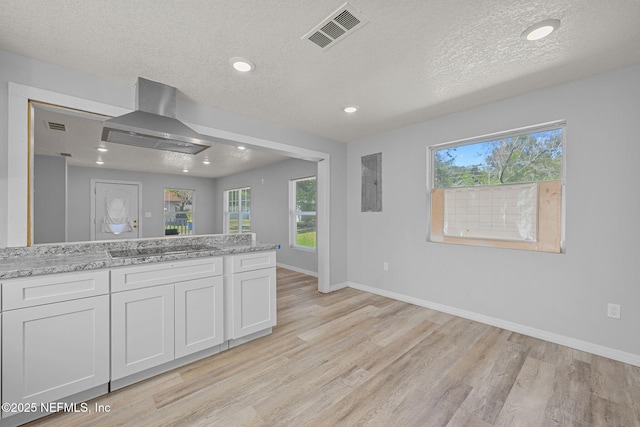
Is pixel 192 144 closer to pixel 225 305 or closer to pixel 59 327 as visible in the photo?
pixel 225 305

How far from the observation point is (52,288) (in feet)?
5.18

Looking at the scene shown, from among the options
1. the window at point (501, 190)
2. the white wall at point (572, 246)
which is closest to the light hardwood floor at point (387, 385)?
the white wall at point (572, 246)

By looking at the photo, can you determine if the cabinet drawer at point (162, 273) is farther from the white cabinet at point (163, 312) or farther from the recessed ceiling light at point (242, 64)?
the recessed ceiling light at point (242, 64)

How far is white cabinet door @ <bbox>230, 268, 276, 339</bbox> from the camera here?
2.38 m

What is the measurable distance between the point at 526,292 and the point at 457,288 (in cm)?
66

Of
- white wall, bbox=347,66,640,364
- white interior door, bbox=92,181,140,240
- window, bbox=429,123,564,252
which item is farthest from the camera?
white interior door, bbox=92,181,140,240

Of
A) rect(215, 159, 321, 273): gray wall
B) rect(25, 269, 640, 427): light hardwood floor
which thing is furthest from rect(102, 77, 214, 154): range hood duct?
rect(215, 159, 321, 273): gray wall

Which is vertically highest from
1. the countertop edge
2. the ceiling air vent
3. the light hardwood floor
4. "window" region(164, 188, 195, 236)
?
the ceiling air vent

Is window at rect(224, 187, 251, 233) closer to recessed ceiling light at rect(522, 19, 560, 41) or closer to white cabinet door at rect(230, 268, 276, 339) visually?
white cabinet door at rect(230, 268, 276, 339)

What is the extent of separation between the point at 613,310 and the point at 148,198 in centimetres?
841

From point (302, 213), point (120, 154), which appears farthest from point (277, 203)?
point (120, 154)

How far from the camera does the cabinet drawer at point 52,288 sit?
147cm

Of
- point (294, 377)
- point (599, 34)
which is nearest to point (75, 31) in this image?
point (294, 377)

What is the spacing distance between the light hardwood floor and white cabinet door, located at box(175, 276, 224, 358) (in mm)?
176
